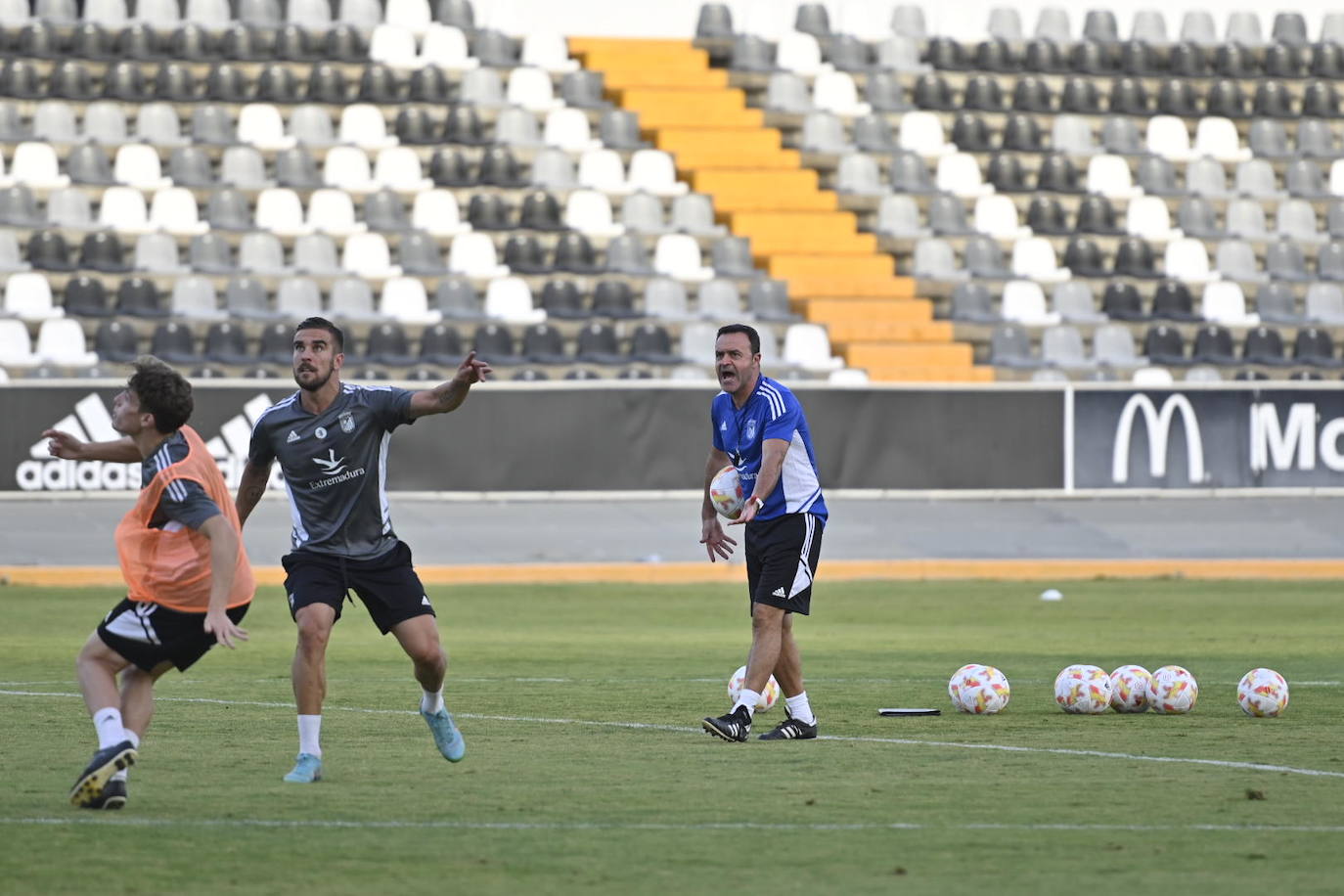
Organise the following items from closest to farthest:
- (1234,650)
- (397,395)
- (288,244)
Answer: (397,395), (1234,650), (288,244)

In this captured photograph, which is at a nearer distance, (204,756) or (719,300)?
(204,756)

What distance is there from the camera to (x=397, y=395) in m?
10.1

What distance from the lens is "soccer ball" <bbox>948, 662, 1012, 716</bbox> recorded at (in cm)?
1290

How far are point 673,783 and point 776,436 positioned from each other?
2511 millimetres

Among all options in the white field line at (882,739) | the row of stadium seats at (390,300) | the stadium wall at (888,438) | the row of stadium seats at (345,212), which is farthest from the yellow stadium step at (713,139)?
the white field line at (882,739)

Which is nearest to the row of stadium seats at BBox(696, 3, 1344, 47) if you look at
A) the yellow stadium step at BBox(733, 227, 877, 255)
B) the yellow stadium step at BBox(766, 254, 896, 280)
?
the yellow stadium step at BBox(733, 227, 877, 255)

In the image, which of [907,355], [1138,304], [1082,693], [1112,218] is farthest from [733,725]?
[1112,218]

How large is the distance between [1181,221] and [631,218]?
9.89 metres

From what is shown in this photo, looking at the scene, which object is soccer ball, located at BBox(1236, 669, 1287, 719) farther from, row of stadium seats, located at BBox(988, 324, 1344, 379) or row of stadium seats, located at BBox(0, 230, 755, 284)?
row of stadium seats, located at BBox(0, 230, 755, 284)

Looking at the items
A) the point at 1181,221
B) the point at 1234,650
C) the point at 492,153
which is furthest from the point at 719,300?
the point at 1234,650

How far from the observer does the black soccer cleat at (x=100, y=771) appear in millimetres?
8547

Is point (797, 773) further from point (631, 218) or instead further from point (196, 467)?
point (631, 218)

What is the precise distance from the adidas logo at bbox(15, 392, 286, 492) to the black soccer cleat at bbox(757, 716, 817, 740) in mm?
14662

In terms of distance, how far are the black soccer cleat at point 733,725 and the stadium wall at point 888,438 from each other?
15.1 metres
